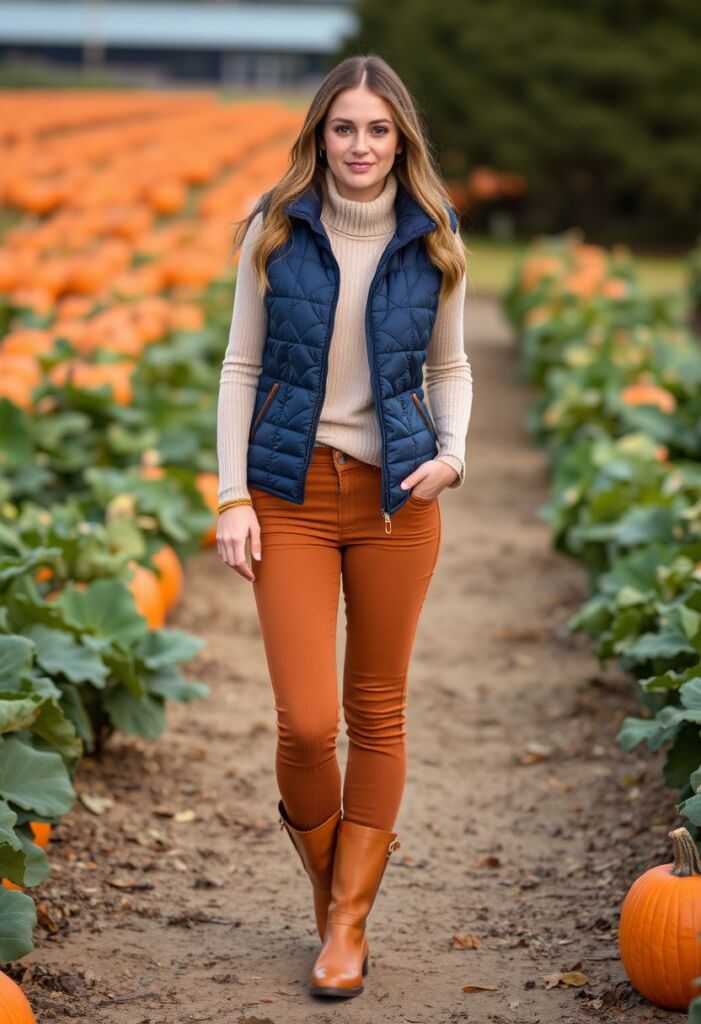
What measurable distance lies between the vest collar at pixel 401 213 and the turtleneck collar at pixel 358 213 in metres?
0.02

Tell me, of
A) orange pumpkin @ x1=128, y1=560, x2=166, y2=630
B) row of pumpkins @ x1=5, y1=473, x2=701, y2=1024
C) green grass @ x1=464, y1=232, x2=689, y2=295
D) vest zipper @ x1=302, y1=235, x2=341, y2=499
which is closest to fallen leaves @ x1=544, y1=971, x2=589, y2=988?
row of pumpkins @ x1=5, y1=473, x2=701, y2=1024

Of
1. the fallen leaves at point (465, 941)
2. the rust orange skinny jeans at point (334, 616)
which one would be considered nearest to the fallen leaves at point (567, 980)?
the fallen leaves at point (465, 941)

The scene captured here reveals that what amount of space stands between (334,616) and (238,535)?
0.25m

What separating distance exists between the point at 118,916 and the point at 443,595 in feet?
9.91

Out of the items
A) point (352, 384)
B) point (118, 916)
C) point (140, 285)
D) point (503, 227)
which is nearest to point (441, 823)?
point (118, 916)

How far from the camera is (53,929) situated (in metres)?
3.43

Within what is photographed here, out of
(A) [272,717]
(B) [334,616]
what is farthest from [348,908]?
(A) [272,717]

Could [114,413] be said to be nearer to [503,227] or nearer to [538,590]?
[538,590]

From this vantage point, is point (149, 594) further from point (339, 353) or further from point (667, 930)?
point (667, 930)

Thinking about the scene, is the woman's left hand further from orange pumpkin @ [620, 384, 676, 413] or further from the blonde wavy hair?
orange pumpkin @ [620, 384, 676, 413]

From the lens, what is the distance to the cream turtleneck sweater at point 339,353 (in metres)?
2.99

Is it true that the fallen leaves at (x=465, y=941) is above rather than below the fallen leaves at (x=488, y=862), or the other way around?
above

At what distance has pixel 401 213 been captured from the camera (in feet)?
9.94

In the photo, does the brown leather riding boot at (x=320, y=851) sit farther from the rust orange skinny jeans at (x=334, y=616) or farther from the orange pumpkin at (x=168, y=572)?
the orange pumpkin at (x=168, y=572)
